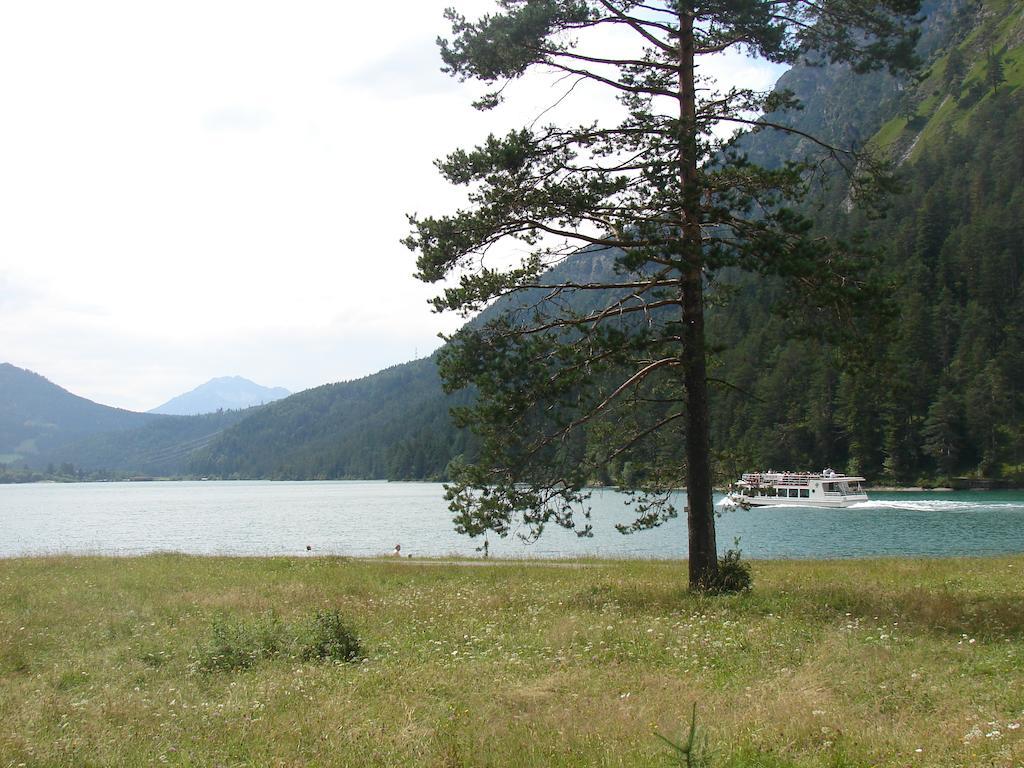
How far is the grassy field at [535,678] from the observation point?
7.59 meters

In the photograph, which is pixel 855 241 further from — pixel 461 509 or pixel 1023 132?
pixel 1023 132

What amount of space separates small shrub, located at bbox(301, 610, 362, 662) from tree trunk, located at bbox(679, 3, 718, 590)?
7695 mm

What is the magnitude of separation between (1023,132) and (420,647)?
502ft

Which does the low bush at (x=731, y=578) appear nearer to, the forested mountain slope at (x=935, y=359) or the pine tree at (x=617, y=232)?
the pine tree at (x=617, y=232)

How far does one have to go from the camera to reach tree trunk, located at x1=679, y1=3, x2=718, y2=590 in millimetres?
16578

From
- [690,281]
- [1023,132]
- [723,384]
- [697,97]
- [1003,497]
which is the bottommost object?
[1003,497]

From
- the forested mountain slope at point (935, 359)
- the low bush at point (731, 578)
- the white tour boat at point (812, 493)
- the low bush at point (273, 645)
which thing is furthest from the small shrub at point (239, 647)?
the forested mountain slope at point (935, 359)

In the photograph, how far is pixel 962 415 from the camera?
3883 inches

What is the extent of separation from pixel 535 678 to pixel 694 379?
28.0 ft

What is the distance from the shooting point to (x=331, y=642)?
12.6m

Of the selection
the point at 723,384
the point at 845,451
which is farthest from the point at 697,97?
the point at 845,451

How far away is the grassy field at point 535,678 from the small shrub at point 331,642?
11.0 inches

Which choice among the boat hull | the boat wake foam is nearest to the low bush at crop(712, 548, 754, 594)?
the boat wake foam

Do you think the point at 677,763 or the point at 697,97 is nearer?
the point at 677,763
